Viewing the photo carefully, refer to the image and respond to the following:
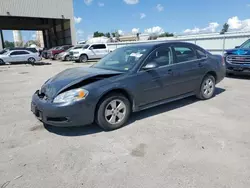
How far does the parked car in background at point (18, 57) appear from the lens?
18906mm

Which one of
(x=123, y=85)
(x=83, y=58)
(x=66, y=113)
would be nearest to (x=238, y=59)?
(x=123, y=85)

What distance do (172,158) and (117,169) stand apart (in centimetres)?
78

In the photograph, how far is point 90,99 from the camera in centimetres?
Answer: 337

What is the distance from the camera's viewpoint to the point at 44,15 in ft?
86.3

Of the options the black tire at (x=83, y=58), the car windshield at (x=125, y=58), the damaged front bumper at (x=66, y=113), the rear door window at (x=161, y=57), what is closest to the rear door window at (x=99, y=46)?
the black tire at (x=83, y=58)

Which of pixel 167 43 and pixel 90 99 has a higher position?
pixel 167 43

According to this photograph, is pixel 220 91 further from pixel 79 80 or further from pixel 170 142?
pixel 79 80

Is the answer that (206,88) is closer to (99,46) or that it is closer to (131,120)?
(131,120)

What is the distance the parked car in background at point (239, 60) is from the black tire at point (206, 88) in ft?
10.4

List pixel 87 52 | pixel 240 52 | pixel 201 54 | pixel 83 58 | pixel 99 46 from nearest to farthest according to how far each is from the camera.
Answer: pixel 201 54
pixel 240 52
pixel 83 58
pixel 87 52
pixel 99 46

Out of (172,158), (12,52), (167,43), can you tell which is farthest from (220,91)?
(12,52)

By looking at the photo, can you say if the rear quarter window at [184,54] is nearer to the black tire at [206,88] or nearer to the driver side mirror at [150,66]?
the black tire at [206,88]

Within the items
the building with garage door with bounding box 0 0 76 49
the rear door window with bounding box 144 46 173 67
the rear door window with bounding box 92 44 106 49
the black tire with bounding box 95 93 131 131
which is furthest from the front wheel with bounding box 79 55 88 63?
the black tire with bounding box 95 93 131 131

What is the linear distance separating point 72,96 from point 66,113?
11.3 inches
